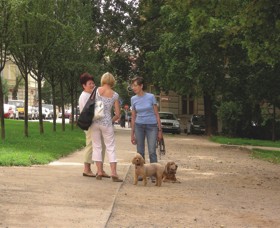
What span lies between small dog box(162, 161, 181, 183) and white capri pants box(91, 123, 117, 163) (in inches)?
40.0

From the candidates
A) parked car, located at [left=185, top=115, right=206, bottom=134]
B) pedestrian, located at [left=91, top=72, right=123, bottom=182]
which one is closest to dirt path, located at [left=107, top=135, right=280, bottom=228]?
pedestrian, located at [left=91, top=72, right=123, bottom=182]

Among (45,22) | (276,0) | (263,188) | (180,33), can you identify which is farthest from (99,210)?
(180,33)

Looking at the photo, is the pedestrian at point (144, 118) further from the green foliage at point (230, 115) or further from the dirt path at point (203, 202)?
the green foliage at point (230, 115)

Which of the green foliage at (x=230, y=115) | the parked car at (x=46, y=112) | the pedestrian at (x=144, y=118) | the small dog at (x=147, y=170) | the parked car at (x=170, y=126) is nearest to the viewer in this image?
the small dog at (x=147, y=170)

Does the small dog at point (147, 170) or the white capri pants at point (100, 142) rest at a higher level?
the white capri pants at point (100, 142)

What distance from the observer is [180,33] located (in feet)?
84.3

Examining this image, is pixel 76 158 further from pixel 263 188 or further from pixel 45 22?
pixel 45 22

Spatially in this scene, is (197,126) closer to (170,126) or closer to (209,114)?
(170,126)

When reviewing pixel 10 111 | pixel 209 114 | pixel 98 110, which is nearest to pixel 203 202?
pixel 98 110

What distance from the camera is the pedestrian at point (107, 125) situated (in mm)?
9758

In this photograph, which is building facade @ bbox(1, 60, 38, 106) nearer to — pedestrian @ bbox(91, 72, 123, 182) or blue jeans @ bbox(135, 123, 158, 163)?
blue jeans @ bbox(135, 123, 158, 163)

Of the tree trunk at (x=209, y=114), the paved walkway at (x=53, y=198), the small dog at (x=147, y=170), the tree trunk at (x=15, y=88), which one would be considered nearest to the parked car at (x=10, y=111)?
the tree trunk at (x=209, y=114)

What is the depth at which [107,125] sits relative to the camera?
32.2 feet

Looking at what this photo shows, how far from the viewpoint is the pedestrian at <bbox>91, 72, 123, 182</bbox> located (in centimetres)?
976
